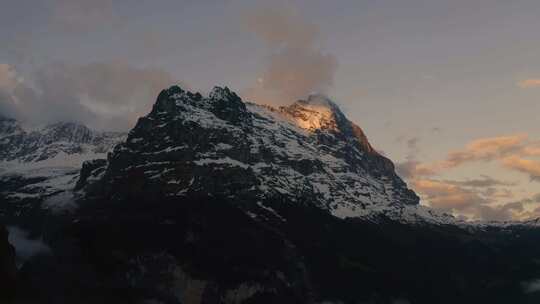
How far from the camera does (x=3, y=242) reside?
176 metres

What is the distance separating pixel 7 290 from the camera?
172 m

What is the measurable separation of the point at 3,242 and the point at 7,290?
35.0 feet
